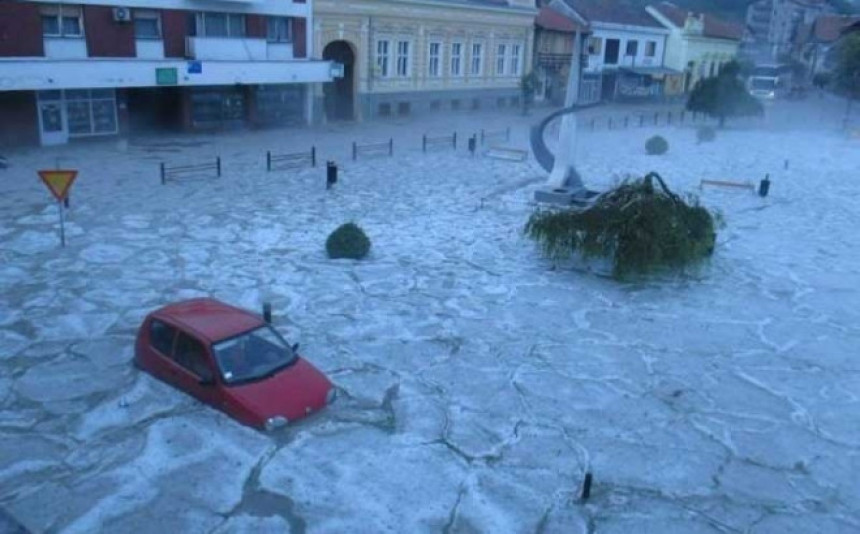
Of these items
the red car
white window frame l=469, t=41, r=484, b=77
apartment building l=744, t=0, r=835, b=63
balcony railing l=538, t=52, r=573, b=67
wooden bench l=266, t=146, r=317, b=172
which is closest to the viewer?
the red car

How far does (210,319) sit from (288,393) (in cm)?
155

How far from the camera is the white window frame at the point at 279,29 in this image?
33.9 m

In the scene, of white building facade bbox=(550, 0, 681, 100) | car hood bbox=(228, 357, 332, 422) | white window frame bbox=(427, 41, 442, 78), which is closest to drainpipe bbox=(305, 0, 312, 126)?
white window frame bbox=(427, 41, 442, 78)

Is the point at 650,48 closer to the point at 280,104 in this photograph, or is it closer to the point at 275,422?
the point at 280,104

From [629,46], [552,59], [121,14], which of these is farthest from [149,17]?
[629,46]

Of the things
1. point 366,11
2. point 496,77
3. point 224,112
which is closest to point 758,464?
point 224,112

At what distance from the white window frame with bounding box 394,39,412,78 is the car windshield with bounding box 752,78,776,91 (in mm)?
34108

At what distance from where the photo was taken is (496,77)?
48.4 m

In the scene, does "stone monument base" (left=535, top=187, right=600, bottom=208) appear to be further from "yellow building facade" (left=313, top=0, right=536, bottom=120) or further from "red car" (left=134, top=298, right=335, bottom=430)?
"yellow building facade" (left=313, top=0, right=536, bottom=120)

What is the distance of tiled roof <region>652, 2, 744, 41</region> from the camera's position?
64188 mm

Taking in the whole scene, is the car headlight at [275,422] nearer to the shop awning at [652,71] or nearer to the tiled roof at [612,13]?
the tiled roof at [612,13]

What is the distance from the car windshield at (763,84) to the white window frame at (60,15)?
5212 cm

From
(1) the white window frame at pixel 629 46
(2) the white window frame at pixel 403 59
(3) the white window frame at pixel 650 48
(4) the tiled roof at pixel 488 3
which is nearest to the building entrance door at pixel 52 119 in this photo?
(2) the white window frame at pixel 403 59

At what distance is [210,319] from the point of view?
32.6ft
